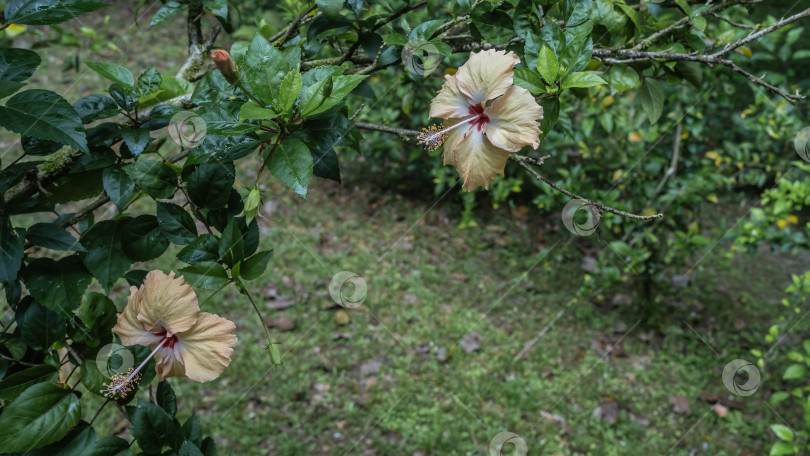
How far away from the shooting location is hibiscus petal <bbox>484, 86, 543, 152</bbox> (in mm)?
775

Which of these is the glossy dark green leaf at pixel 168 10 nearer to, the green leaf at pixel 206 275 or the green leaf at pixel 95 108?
the green leaf at pixel 95 108

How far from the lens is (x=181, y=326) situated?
2.67 feet

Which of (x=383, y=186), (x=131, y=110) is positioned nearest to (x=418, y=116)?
(x=383, y=186)

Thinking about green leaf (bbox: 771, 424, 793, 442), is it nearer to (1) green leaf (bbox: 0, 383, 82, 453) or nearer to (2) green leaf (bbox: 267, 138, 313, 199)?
(2) green leaf (bbox: 267, 138, 313, 199)

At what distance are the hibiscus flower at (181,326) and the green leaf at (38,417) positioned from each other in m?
0.09

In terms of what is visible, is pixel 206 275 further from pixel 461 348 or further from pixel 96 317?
pixel 461 348

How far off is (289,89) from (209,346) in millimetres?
391

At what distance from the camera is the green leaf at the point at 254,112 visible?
29.5 inches

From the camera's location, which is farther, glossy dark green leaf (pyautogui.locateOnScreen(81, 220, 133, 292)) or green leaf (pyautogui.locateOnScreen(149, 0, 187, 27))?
green leaf (pyautogui.locateOnScreen(149, 0, 187, 27))

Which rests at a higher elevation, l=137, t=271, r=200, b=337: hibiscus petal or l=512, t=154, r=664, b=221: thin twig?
l=512, t=154, r=664, b=221: thin twig

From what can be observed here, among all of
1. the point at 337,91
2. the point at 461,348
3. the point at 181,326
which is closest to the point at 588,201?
the point at 337,91

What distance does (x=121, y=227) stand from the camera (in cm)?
99

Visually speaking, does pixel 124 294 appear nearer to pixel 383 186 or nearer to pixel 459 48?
pixel 383 186

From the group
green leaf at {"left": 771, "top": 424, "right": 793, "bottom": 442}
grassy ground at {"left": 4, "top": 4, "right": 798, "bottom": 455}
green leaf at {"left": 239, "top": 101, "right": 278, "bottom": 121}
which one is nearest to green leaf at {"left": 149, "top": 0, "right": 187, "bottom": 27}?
green leaf at {"left": 239, "top": 101, "right": 278, "bottom": 121}
